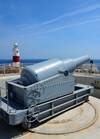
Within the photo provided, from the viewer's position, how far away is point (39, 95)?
3.99 m

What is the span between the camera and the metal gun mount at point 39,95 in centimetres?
367

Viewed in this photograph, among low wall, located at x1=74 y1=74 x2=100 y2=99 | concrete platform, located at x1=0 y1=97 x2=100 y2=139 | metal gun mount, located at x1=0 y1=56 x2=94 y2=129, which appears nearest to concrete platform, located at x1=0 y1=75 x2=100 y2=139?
concrete platform, located at x1=0 y1=97 x2=100 y2=139

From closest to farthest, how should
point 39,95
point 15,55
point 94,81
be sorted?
point 39,95
point 94,81
point 15,55

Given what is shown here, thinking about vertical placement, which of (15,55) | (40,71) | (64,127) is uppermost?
(15,55)

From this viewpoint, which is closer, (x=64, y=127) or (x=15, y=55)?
(x=64, y=127)

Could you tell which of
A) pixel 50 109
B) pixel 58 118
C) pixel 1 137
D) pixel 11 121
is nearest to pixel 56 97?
pixel 50 109

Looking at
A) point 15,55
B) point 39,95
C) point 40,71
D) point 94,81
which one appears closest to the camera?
point 39,95

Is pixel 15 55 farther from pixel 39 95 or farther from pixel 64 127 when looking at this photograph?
pixel 64 127

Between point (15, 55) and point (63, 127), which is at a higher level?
point (15, 55)

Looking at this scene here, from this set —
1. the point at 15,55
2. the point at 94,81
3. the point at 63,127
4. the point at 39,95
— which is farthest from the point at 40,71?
the point at 15,55

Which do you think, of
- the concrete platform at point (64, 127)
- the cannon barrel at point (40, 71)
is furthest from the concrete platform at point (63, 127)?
the cannon barrel at point (40, 71)

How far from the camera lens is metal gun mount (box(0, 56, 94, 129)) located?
3666 millimetres

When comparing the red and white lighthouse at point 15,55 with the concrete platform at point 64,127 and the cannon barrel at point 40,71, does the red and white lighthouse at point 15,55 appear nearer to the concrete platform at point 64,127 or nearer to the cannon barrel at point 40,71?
the cannon barrel at point 40,71

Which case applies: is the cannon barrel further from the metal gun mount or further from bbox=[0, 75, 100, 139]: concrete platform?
bbox=[0, 75, 100, 139]: concrete platform
